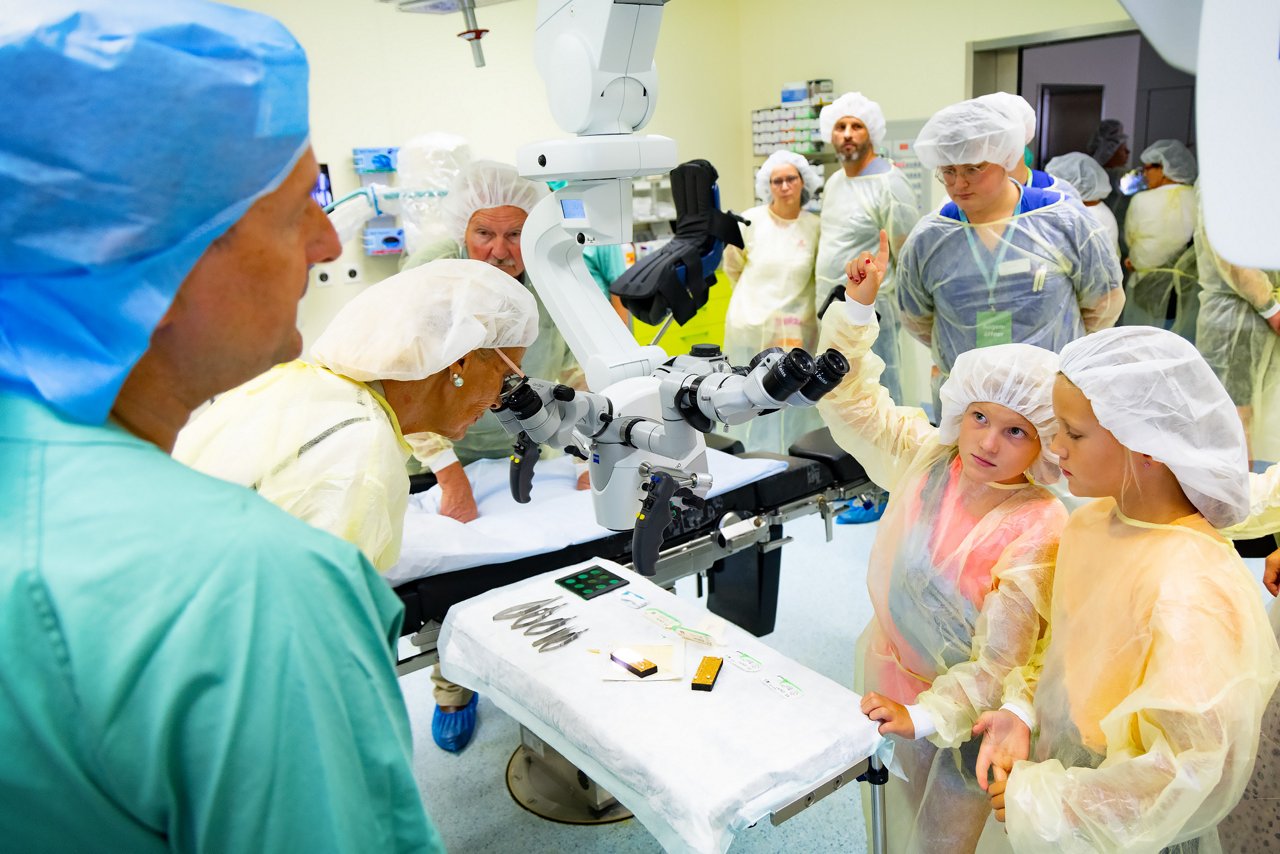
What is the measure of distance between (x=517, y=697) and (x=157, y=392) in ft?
3.38

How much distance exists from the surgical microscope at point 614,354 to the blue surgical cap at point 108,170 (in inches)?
36.0

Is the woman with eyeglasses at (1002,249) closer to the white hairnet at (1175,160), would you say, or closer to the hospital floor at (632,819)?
the hospital floor at (632,819)

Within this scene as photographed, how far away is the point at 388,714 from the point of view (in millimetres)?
640

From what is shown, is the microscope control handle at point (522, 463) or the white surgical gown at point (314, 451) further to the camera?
the microscope control handle at point (522, 463)

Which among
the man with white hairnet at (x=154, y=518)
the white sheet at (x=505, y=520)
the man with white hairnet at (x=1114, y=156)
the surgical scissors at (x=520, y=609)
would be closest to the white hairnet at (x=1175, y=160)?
the man with white hairnet at (x=1114, y=156)

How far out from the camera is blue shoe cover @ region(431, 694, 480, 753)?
2.63m

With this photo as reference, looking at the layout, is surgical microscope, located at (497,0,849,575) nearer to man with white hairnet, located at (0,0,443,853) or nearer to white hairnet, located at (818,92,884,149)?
man with white hairnet, located at (0,0,443,853)

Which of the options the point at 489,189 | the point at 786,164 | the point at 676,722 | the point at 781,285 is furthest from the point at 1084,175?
the point at 676,722

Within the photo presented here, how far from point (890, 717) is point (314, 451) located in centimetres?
99

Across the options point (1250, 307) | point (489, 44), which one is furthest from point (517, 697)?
point (489, 44)

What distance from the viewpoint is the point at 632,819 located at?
2.30m

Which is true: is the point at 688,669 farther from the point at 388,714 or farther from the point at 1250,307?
the point at 1250,307

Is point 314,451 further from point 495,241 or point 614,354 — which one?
point 495,241

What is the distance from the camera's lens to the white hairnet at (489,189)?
258 cm
